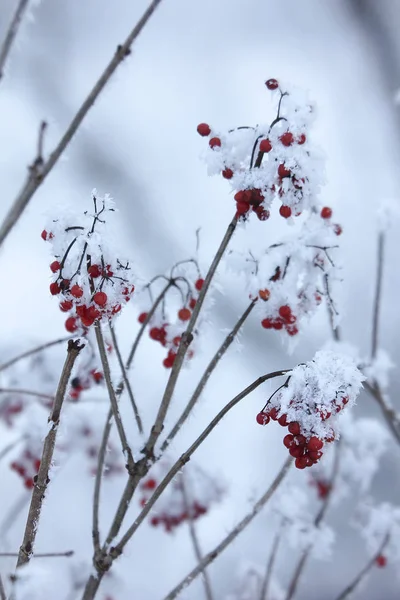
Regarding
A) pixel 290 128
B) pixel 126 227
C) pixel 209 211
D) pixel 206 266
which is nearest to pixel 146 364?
pixel 126 227

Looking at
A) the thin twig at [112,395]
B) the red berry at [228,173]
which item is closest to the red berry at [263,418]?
the thin twig at [112,395]

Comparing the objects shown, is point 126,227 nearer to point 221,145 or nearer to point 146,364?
point 146,364

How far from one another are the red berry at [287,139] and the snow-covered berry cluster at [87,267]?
1.50ft

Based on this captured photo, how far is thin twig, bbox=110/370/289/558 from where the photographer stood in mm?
1246

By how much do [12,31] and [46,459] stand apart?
0.80m

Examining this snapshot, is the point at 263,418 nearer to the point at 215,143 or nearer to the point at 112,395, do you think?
the point at 112,395

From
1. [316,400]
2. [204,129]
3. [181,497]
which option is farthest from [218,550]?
[181,497]

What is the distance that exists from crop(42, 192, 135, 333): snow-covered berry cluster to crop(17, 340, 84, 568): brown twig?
0.16 m

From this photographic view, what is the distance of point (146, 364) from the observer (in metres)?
5.30

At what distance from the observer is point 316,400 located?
1243mm

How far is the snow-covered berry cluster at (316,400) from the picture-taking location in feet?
4.07

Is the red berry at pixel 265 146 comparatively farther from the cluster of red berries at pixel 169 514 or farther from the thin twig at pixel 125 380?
the cluster of red berries at pixel 169 514

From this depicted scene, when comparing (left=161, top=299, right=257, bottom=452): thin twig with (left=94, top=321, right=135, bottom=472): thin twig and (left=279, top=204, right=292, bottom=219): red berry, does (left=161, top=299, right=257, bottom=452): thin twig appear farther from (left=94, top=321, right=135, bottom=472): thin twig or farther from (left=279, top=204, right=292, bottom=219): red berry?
(left=279, top=204, right=292, bottom=219): red berry

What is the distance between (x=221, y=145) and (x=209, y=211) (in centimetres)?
484
